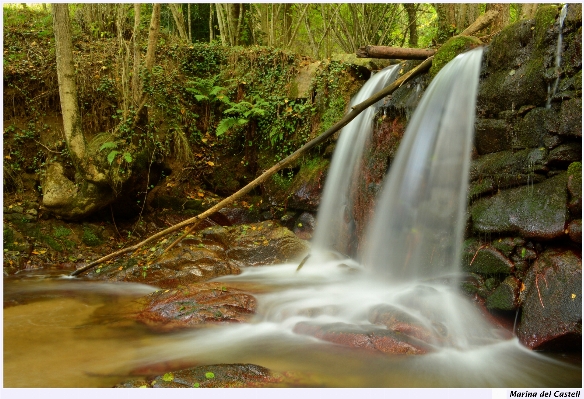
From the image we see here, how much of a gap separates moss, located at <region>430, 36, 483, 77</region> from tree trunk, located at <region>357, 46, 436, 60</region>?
2.05 feet

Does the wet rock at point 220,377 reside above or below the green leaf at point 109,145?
below

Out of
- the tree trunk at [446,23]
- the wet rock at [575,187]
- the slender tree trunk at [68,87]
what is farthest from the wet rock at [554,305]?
the tree trunk at [446,23]

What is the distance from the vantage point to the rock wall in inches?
157

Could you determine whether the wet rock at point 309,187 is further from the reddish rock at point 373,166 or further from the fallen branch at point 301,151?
the fallen branch at point 301,151

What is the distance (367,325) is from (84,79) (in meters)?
7.73

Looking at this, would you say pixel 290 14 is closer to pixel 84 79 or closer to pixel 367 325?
pixel 84 79

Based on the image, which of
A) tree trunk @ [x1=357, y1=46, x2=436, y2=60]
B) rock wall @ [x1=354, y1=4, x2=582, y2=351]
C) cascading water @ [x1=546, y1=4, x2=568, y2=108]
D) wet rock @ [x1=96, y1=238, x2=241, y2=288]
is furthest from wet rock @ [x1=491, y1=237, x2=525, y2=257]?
wet rock @ [x1=96, y1=238, x2=241, y2=288]

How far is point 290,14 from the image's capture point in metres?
15.1

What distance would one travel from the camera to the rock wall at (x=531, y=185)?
13.1ft

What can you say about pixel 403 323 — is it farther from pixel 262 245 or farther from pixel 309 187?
pixel 309 187

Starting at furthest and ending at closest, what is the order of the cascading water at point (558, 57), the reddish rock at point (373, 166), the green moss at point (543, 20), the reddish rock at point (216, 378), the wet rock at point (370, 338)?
the reddish rock at point (373, 166) → the green moss at point (543, 20) → the cascading water at point (558, 57) → the wet rock at point (370, 338) → the reddish rock at point (216, 378)

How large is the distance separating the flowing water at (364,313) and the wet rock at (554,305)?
18cm

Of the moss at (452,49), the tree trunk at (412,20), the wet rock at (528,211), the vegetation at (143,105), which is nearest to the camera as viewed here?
the wet rock at (528,211)

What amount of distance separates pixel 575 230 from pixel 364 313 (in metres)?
2.32
